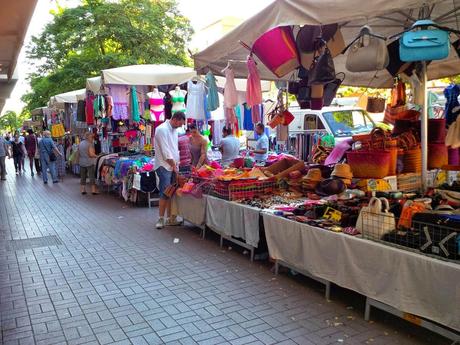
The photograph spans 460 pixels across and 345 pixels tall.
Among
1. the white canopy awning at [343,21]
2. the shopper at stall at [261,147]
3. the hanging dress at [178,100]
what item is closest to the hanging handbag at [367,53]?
the white canopy awning at [343,21]

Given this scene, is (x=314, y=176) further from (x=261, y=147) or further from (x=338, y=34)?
(x=261, y=147)

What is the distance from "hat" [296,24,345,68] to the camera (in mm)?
5316

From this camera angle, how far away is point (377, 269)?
3.60m

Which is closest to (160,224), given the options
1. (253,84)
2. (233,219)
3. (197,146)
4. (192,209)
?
(192,209)

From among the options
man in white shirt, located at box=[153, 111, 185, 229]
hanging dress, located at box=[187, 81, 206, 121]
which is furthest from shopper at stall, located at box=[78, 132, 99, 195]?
man in white shirt, located at box=[153, 111, 185, 229]

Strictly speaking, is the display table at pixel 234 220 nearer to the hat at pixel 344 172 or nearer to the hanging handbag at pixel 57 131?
the hat at pixel 344 172

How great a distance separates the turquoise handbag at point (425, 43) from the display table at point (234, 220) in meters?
2.47

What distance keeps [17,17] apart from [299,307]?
7029 mm

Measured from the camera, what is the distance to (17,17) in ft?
24.7

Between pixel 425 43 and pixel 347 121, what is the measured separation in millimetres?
8477

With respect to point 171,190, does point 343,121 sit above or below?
above

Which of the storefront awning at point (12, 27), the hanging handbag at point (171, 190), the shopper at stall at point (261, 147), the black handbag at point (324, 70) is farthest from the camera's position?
the shopper at stall at point (261, 147)

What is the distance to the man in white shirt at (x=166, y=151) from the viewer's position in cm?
709

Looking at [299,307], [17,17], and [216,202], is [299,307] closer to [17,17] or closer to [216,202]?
[216,202]
